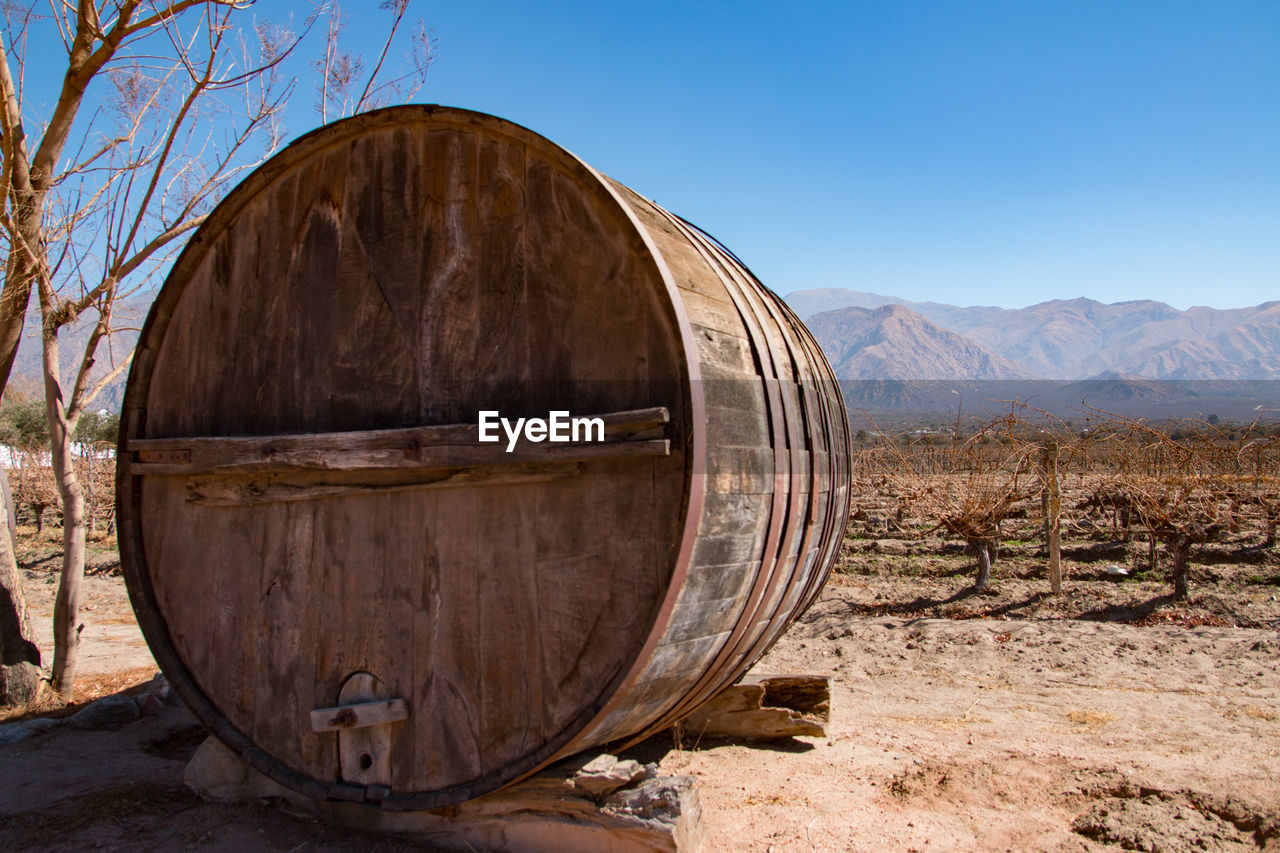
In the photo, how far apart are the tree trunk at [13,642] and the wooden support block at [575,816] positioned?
10.6 ft

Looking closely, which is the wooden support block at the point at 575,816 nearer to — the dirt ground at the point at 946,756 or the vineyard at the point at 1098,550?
the dirt ground at the point at 946,756

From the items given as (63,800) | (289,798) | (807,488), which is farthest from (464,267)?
(63,800)

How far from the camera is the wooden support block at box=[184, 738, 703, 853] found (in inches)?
109

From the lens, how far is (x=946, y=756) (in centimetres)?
412

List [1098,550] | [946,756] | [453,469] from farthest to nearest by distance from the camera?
[1098,550] < [946,756] < [453,469]

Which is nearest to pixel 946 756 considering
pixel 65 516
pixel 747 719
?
pixel 747 719

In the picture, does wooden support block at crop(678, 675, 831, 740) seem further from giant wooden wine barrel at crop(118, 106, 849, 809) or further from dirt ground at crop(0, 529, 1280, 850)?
giant wooden wine barrel at crop(118, 106, 849, 809)

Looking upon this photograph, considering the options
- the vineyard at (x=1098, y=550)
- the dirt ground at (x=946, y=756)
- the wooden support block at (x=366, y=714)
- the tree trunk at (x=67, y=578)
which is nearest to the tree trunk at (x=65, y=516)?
the tree trunk at (x=67, y=578)

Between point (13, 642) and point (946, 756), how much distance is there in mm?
5367

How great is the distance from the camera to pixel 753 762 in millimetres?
4004

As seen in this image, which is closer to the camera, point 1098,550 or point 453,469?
point 453,469

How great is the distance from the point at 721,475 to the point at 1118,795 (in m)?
2.57

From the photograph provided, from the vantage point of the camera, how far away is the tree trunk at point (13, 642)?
490 centimetres

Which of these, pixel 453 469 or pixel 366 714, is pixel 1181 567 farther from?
pixel 366 714
